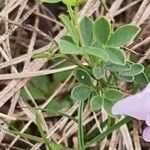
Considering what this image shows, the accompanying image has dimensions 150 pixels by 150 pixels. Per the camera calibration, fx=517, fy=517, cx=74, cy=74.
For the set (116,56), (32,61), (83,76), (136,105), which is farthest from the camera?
(32,61)

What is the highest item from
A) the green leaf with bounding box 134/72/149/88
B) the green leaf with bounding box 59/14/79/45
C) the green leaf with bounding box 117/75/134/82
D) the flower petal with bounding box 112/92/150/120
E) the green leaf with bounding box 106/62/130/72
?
the green leaf with bounding box 59/14/79/45

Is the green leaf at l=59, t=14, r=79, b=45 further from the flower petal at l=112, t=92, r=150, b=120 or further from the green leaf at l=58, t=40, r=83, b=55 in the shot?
the flower petal at l=112, t=92, r=150, b=120

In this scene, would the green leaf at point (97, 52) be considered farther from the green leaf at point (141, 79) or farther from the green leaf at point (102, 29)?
the green leaf at point (141, 79)

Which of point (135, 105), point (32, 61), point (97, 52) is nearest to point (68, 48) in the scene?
point (97, 52)

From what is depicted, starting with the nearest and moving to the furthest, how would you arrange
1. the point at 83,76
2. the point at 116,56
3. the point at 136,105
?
the point at 136,105, the point at 116,56, the point at 83,76

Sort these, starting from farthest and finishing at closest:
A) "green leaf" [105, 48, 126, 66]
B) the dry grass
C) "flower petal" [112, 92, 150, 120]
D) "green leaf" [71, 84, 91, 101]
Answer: the dry grass, "green leaf" [71, 84, 91, 101], "green leaf" [105, 48, 126, 66], "flower petal" [112, 92, 150, 120]

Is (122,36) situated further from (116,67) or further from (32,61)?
(32,61)

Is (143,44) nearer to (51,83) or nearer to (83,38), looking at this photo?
(51,83)

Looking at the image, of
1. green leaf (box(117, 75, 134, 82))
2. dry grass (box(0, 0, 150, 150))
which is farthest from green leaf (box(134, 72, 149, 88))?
dry grass (box(0, 0, 150, 150))
